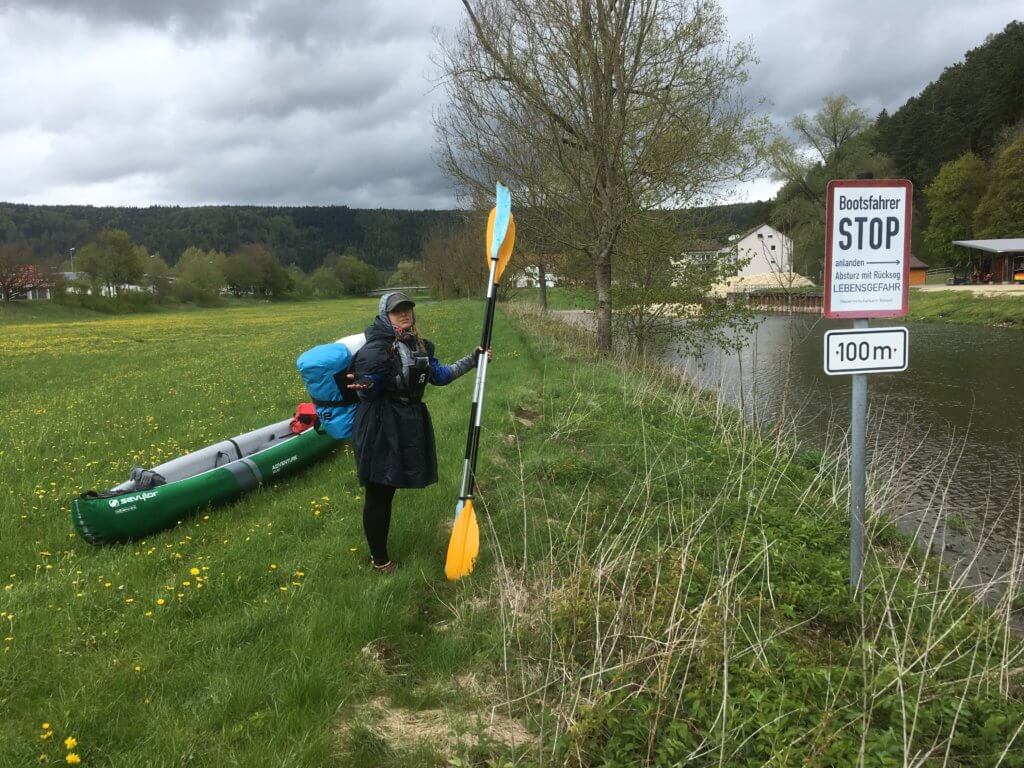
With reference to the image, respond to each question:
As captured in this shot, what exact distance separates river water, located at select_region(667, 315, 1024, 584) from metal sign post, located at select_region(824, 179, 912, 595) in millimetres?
1386

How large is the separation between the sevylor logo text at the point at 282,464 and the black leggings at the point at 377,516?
91.7 inches

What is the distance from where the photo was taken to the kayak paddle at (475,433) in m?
4.19

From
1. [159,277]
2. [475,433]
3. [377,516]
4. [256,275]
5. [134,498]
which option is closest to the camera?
[377,516]

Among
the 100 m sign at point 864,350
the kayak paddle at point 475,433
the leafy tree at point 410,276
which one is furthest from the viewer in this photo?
the leafy tree at point 410,276

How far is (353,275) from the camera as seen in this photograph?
111125 millimetres

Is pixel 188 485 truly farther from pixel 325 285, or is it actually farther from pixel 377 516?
pixel 325 285

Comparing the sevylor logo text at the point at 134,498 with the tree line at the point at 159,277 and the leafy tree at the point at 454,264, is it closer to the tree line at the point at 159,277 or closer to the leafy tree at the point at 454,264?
the leafy tree at the point at 454,264

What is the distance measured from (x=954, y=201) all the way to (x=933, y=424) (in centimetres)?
5497

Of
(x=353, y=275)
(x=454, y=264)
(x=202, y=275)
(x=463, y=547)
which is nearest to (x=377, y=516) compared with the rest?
(x=463, y=547)

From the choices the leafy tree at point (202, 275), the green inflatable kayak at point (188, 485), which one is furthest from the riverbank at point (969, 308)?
the leafy tree at point (202, 275)

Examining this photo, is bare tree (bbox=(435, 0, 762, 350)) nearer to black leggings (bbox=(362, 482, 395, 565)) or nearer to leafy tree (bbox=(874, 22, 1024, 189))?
black leggings (bbox=(362, 482, 395, 565))

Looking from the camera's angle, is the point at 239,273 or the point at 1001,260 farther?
the point at 239,273

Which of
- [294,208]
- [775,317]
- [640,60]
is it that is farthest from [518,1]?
[294,208]

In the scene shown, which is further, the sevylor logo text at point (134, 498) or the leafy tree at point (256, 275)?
the leafy tree at point (256, 275)
